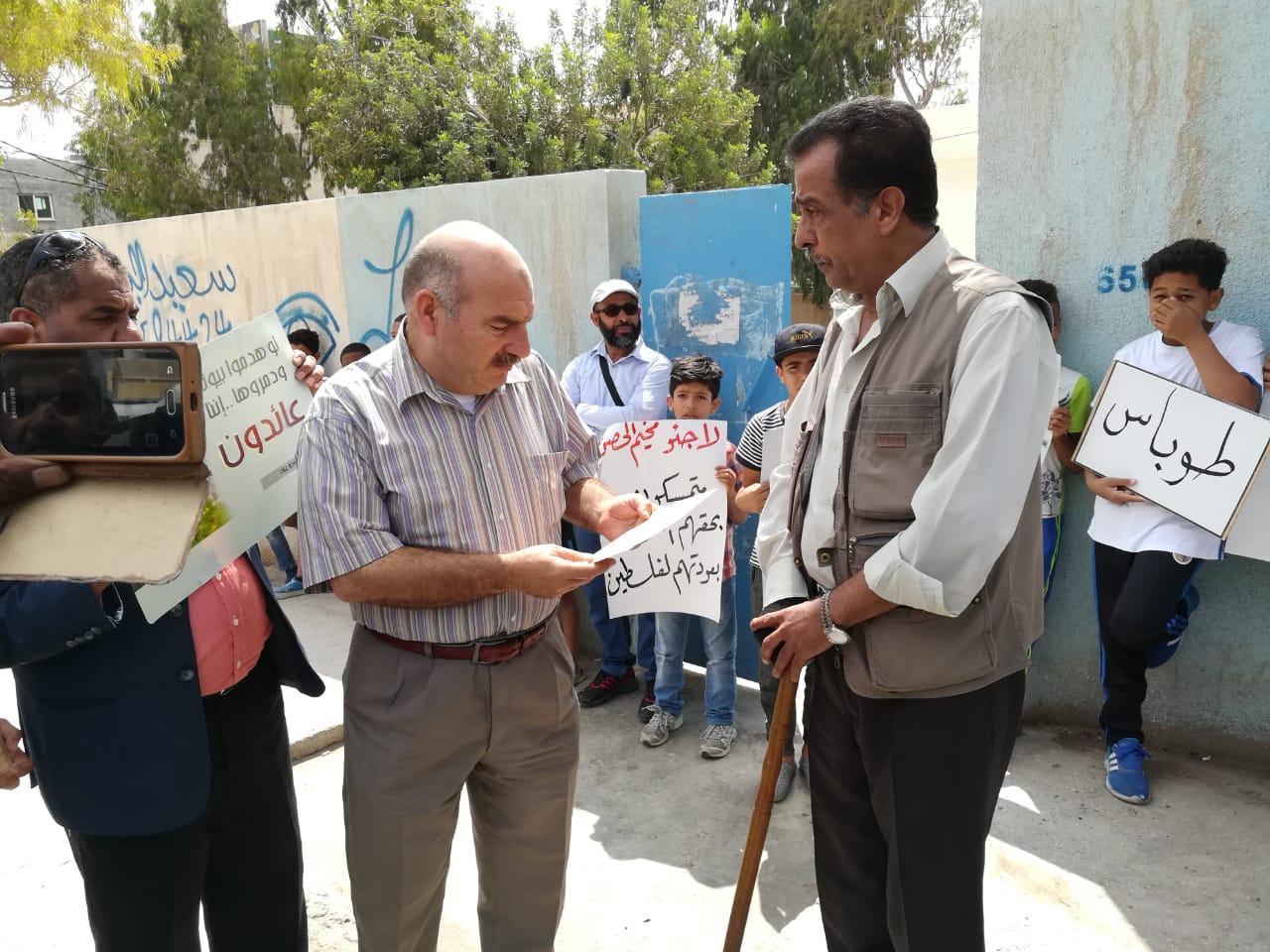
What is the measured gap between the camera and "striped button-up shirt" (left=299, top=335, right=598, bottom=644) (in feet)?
6.38

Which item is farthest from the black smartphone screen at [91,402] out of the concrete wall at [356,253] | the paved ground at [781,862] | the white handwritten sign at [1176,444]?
the concrete wall at [356,253]

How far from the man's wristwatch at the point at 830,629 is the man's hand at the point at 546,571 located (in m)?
0.46

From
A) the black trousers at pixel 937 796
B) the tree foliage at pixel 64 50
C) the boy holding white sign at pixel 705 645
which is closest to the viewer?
the black trousers at pixel 937 796

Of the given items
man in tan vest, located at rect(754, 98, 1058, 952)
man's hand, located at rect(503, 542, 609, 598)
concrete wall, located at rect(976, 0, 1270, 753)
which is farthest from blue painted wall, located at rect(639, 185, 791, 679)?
man's hand, located at rect(503, 542, 609, 598)

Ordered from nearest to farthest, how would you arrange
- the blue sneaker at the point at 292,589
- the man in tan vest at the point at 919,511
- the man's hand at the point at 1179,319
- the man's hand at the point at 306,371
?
the man in tan vest at the point at 919,511
the man's hand at the point at 306,371
the man's hand at the point at 1179,319
the blue sneaker at the point at 292,589

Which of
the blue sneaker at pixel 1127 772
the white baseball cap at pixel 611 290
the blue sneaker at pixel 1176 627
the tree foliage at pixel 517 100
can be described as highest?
the tree foliage at pixel 517 100

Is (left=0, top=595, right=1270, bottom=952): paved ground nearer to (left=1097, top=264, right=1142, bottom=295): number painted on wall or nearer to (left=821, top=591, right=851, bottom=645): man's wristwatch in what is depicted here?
(left=821, top=591, right=851, bottom=645): man's wristwatch

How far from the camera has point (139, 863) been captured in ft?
6.24

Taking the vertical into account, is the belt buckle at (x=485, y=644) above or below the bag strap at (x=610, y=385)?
below

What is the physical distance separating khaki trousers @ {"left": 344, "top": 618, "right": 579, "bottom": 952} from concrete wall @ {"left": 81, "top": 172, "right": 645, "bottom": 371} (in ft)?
10.9

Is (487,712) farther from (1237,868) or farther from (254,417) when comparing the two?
(1237,868)

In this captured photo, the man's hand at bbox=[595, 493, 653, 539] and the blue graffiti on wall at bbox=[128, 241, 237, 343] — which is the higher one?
the blue graffiti on wall at bbox=[128, 241, 237, 343]

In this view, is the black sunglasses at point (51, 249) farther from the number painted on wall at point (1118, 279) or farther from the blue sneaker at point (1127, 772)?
the blue sneaker at point (1127, 772)

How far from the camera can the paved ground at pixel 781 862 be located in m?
2.87
